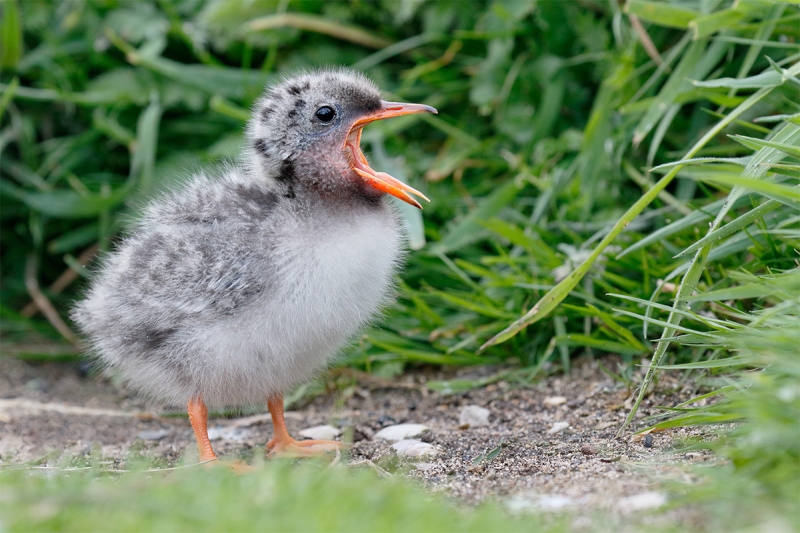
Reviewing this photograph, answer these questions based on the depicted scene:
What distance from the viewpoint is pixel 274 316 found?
9.56 ft

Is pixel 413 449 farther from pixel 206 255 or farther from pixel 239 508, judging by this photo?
pixel 239 508

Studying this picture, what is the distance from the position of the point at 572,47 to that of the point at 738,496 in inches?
135

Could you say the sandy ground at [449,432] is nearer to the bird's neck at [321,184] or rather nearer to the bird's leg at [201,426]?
the bird's leg at [201,426]

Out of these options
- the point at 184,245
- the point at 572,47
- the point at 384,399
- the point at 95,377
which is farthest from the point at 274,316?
the point at 572,47

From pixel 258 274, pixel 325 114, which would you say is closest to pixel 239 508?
pixel 258 274

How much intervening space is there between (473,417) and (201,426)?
1.14m

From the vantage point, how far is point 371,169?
10.6 ft

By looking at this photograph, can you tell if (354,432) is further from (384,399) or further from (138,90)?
(138,90)

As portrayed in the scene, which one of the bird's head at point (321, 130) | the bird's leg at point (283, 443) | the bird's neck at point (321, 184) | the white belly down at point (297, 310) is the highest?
the bird's head at point (321, 130)

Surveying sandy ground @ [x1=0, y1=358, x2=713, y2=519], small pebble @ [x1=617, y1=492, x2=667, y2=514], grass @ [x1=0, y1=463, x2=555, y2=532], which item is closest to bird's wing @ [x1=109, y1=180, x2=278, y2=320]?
sandy ground @ [x1=0, y1=358, x2=713, y2=519]

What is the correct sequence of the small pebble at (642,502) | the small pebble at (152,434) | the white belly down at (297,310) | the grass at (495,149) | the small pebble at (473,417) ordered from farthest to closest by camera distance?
the small pebble at (152,434)
the small pebble at (473,417)
the grass at (495,149)
the white belly down at (297,310)
the small pebble at (642,502)

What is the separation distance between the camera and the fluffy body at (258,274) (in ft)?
9.59

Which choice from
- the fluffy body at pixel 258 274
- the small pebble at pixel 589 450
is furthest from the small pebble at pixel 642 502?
the fluffy body at pixel 258 274

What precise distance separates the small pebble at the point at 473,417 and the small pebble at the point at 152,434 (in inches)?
53.2
